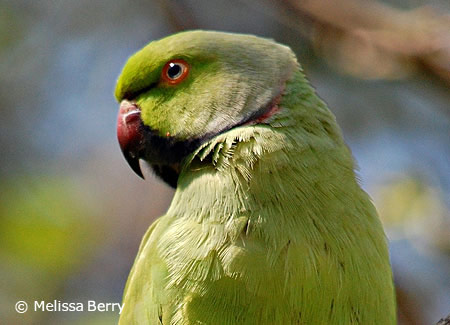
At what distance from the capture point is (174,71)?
3492 millimetres

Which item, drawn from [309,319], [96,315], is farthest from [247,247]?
[96,315]

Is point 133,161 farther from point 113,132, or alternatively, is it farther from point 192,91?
point 113,132

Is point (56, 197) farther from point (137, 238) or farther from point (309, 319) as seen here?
point (309, 319)

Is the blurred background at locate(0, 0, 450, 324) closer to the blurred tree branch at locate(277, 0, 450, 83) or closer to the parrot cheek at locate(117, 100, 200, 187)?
the blurred tree branch at locate(277, 0, 450, 83)

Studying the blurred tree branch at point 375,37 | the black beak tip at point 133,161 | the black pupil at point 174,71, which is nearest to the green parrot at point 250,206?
the black pupil at point 174,71

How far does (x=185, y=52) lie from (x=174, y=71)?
117 millimetres

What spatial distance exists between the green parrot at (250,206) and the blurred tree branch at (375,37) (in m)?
1.90

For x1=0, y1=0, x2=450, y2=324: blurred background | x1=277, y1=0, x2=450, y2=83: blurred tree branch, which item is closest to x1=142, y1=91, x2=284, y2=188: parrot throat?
x1=0, y1=0, x2=450, y2=324: blurred background

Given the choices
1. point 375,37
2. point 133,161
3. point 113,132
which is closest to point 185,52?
point 133,161

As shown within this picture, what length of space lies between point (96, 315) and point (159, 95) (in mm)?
2355

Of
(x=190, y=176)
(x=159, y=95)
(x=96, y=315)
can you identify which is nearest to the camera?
(x=190, y=176)

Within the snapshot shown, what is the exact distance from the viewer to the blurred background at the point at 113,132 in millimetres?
5453

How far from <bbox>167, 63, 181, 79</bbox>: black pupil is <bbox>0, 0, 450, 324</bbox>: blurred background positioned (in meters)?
2.17

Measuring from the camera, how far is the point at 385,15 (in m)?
5.75
